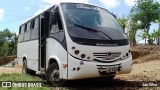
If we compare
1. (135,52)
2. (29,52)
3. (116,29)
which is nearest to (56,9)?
(116,29)

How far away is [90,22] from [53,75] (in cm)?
204

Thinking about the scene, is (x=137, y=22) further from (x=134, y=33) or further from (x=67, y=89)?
(x=67, y=89)

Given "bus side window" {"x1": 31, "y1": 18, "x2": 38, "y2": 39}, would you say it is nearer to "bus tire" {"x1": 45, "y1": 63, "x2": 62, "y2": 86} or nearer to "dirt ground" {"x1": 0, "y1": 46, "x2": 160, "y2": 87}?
"bus tire" {"x1": 45, "y1": 63, "x2": 62, "y2": 86}

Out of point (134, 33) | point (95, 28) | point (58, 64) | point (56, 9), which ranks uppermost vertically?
point (134, 33)

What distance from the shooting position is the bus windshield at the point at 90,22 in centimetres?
894

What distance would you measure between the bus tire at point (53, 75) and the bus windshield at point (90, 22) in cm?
131

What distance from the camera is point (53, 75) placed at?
9469 mm

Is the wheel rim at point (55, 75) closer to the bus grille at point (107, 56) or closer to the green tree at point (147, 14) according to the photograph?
the bus grille at point (107, 56)

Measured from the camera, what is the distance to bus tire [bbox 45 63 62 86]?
9250 mm

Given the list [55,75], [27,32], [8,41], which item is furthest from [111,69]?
[8,41]

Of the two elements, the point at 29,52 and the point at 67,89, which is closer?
the point at 67,89

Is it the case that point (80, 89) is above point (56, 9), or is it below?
below

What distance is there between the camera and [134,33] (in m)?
35.3

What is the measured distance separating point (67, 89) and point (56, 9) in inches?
103
